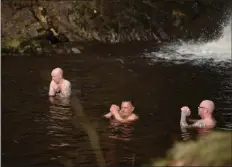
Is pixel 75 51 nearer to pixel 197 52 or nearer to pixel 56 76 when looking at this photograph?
pixel 197 52

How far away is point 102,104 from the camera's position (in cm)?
1136

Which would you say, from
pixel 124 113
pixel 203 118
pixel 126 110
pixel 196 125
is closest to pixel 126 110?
pixel 126 110

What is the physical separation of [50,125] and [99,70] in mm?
7618

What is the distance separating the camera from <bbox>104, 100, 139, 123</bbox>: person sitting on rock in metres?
9.76

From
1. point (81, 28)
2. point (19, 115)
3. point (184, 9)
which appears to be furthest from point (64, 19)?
point (19, 115)

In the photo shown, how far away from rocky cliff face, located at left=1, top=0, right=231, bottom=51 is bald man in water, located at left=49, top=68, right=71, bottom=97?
975 cm

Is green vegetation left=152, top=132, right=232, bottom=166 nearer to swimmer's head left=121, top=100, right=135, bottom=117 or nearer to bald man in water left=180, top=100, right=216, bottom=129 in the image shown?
bald man in water left=180, top=100, right=216, bottom=129

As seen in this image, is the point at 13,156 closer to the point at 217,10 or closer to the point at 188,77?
Result: the point at 188,77

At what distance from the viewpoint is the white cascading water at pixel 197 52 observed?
20.0 m

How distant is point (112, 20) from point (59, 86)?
637 inches

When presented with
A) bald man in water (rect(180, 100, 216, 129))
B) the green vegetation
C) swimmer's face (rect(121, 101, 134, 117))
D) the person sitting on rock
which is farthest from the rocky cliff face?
the green vegetation

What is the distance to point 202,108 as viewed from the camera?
953 centimetres

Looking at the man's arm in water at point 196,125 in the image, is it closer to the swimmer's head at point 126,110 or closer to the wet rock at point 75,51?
the swimmer's head at point 126,110

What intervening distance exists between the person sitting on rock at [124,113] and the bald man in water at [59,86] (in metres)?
2.58
